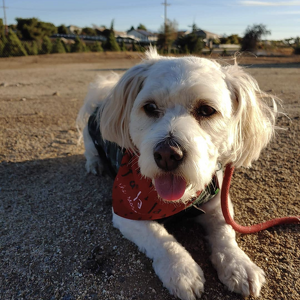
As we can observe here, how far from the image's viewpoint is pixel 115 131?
2809 millimetres

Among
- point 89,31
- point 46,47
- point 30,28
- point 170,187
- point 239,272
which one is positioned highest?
point 89,31

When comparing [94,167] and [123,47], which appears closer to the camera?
[94,167]

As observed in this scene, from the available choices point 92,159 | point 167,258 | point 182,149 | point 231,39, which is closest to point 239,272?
point 167,258

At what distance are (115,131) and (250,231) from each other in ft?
5.14

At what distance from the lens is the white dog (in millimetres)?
1999

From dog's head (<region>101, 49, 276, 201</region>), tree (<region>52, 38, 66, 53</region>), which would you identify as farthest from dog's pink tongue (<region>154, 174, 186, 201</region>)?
tree (<region>52, 38, 66, 53</region>)

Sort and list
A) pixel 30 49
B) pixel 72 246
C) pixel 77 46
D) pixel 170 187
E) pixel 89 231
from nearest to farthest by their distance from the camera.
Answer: pixel 170 187, pixel 72 246, pixel 89 231, pixel 30 49, pixel 77 46

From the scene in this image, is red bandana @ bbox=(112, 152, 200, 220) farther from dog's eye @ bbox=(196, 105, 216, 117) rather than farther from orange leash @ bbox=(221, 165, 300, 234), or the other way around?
dog's eye @ bbox=(196, 105, 216, 117)

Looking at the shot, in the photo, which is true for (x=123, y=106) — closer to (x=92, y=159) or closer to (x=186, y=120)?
(x=186, y=120)

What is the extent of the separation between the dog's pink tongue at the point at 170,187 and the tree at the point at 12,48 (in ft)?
107

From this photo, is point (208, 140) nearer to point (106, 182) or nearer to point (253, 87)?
point (253, 87)

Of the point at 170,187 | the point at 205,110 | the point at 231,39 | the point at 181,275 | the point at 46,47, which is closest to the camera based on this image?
the point at 181,275

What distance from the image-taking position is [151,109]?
7.75ft

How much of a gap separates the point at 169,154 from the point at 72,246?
4.28 ft
